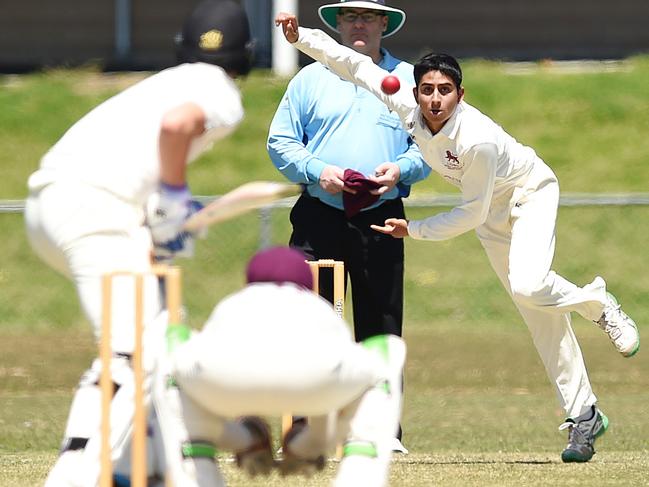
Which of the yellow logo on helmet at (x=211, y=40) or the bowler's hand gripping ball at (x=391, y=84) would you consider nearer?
the yellow logo on helmet at (x=211, y=40)

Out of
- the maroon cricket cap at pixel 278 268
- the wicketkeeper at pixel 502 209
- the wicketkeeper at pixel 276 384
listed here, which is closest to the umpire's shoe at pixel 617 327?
the wicketkeeper at pixel 502 209

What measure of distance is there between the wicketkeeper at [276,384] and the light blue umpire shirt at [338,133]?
2878 millimetres

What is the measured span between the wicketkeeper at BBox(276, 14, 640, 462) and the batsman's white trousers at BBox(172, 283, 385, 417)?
7.94ft

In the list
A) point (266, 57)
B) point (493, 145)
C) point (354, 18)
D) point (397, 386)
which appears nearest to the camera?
point (397, 386)

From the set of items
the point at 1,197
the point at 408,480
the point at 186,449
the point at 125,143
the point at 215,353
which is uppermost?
the point at 125,143

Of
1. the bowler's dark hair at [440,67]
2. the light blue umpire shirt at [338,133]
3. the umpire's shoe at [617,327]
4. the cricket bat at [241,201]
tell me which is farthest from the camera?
the light blue umpire shirt at [338,133]

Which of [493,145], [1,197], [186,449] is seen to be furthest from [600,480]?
[1,197]

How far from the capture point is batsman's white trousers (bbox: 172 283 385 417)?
455 cm

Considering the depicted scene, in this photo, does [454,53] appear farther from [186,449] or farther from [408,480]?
[186,449]

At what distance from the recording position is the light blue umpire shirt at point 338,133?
782cm

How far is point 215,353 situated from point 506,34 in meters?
17.0

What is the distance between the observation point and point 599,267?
14.8 metres

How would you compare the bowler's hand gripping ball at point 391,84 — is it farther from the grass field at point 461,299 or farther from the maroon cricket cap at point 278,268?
the maroon cricket cap at point 278,268

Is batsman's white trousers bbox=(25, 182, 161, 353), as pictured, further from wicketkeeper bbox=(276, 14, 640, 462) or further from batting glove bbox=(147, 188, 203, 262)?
wicketkeeper bbox=(276, 14, 640, 462)
